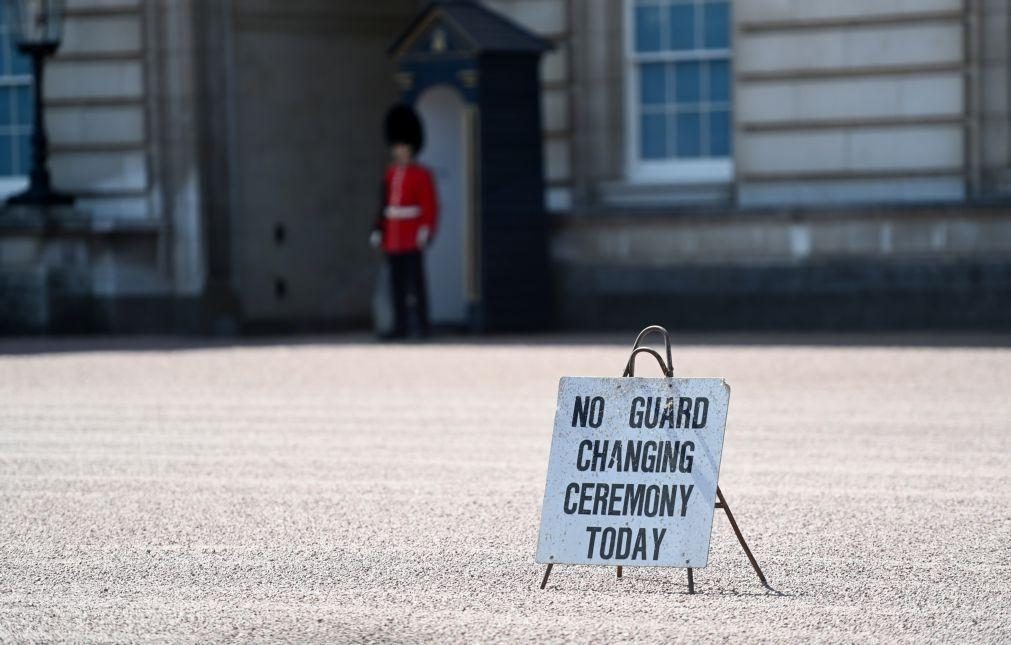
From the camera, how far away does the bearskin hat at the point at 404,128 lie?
61.7 feet

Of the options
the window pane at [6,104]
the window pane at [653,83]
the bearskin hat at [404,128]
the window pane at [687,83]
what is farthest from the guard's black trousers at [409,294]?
the window pane at [6,104]

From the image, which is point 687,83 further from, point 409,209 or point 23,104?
point 23,104

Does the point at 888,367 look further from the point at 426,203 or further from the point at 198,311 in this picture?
the point at 198,311

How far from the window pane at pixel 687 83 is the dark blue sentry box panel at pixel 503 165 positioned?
131cm

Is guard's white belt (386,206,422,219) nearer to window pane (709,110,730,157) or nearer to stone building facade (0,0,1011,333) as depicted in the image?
stone building facade (0,0,1011,333)

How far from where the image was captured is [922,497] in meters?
8.50

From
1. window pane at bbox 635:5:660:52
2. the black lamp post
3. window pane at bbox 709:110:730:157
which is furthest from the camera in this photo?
the black lamp post

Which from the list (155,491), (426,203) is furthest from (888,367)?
(155,491)

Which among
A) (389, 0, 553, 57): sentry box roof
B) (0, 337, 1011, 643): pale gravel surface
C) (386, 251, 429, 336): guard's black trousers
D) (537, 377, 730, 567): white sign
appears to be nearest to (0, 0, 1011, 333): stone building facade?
(389, 0, 553, 57): sentry box roof

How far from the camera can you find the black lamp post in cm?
1992

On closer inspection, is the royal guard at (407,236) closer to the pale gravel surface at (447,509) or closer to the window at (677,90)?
the window at (677,90)

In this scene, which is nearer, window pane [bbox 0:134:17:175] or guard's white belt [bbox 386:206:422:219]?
guard's white belt [bbox 386:206:422:219]

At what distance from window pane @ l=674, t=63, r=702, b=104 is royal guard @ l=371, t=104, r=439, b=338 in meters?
2.44

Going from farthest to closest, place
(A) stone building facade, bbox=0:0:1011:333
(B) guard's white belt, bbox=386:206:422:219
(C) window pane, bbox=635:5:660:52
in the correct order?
(C) window pane, bbox=635:5:660:52
(B) guard's white belt, bbox=386:206:422:219
(A) stone building facade, bbox=0:0:1011:333
